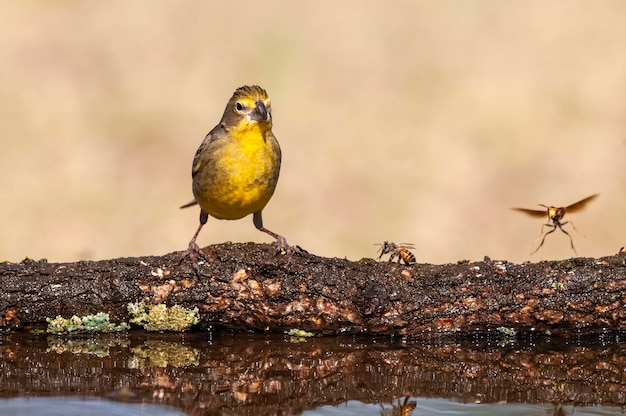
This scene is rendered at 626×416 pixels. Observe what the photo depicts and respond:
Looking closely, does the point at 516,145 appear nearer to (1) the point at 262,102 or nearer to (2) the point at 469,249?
(2) the point at 469,249

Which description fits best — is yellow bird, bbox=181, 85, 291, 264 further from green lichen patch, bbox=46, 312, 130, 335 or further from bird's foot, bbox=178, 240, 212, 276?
green lichen patch, bbox=46, 312, 130, 335

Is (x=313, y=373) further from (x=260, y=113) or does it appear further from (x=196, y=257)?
(x=260, y=113)

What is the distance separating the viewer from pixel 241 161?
734 centimetres

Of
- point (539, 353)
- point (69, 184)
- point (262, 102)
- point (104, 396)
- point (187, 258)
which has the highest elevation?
point (69, 184)

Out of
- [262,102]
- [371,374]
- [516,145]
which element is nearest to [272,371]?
[371,374]

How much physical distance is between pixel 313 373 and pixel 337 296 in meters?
0.81

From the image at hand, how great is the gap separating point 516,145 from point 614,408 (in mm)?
11206

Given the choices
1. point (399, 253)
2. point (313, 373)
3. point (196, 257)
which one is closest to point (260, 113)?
point (399, 253)

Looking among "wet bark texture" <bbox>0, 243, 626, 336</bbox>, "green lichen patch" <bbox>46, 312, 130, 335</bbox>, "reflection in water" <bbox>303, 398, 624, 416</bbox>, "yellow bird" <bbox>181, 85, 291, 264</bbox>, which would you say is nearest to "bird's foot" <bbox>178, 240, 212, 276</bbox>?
"wet bark texture" <bbox>0, 243, 626, 336</bbox>

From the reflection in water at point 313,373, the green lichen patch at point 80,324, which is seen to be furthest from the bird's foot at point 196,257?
the green lichen patch at point 80,324

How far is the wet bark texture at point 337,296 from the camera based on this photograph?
589 centimetres

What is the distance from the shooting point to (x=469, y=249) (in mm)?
13055

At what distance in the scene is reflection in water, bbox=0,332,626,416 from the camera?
4613 mm

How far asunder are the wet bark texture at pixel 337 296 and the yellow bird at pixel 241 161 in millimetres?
1437
